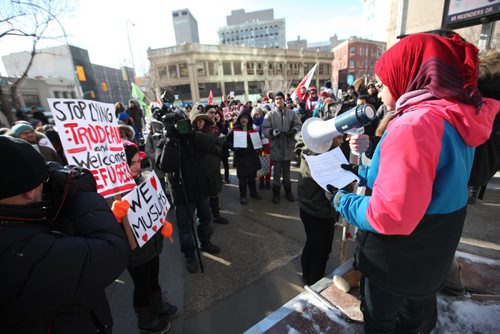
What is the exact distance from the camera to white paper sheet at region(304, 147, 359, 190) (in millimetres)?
1714

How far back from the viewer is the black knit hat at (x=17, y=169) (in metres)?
0.98

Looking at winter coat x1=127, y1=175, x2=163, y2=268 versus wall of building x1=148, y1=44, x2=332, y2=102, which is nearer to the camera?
winter coat x1=127, y1=175, x2=163, y2=268

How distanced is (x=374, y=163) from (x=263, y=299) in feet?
6.56

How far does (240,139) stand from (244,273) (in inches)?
100

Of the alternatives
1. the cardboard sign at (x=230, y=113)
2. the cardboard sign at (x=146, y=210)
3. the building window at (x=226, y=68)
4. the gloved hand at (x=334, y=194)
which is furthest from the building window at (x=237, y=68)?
the gloved hand at (x=334, y=194)

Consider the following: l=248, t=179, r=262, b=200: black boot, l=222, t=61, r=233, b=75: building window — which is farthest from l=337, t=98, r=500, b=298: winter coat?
l=222, t=61, r=233, b=75: building window

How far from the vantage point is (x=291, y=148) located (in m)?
4.91

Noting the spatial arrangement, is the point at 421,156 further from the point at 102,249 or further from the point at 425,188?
the point at 102,249

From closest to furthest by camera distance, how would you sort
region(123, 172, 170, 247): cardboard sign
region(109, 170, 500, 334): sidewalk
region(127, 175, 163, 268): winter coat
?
1. region(123, 172, 170, 247): cardboard sign
2. region(127, 175, 163, 268): winter coat
3. region(109, 170, 500, 334): sidewalk

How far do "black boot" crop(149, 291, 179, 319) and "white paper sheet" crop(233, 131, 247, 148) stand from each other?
2974 mm

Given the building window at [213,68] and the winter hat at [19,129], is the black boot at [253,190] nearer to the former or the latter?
the winter hat at [19,129]

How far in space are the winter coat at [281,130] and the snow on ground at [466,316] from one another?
10.5 ft

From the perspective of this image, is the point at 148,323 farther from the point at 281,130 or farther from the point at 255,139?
the point at 281,130

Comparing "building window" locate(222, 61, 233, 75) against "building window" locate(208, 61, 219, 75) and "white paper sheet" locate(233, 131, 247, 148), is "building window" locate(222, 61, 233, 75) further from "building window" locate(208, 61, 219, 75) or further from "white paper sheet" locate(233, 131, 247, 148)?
"white paper sheet" locate(233, 131, 247, 148)
